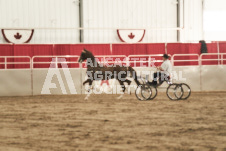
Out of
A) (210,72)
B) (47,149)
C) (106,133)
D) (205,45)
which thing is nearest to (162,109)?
(106,133)

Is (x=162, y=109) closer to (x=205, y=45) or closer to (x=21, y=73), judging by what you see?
(x=21, y=73)

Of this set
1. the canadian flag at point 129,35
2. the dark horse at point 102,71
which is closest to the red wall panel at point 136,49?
the canadian flag at point 129,35

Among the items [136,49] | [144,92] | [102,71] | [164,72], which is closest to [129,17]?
[136,49]

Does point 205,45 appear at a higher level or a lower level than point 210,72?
higher

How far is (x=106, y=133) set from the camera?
7016 mm

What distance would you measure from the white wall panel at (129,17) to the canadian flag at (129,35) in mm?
269

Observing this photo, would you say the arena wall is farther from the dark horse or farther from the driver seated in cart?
the driver seated in cart

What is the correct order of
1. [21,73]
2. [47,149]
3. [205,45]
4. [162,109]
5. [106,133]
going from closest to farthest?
[47,149], [106,133], [162,109], [21,73], [205,45]

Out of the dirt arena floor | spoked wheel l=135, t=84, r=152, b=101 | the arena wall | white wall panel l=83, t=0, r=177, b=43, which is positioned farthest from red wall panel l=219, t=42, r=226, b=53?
the dirt arena floor

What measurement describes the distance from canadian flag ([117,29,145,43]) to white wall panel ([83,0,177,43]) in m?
0.27

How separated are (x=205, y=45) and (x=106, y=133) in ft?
48.3

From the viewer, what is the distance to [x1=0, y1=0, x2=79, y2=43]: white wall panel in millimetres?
20594

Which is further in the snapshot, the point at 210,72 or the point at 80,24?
the point at 80,24

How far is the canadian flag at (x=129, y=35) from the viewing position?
21.4 m
